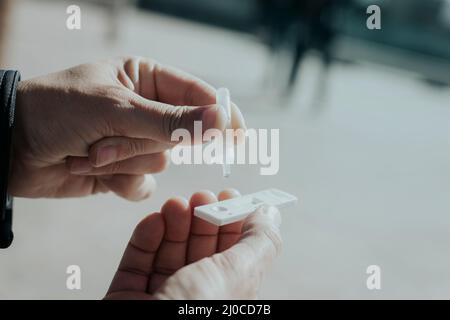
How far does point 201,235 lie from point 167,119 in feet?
0.68

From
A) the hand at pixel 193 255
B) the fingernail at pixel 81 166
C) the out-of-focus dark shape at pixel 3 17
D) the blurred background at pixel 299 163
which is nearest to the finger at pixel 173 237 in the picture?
the hand at pixel 193 255

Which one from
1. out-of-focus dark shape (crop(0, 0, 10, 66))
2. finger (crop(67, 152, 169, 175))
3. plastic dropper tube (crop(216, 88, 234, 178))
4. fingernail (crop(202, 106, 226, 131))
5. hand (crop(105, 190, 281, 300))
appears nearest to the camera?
hand (crop(105, 190, 281, 300))

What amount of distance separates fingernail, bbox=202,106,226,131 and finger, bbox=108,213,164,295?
177 millimetres

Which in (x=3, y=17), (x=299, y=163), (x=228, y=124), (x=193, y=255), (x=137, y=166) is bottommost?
(x=299, y=163)

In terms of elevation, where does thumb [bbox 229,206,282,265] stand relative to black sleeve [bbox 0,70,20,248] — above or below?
below

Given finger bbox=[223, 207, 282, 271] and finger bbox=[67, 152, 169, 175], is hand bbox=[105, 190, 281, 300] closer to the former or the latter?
finger bbox=[223, 207, 282, 271]

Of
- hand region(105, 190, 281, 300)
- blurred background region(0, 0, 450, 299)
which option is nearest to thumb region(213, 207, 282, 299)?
hand region(105, 190, 281, 300)

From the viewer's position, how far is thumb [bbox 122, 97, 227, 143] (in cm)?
75

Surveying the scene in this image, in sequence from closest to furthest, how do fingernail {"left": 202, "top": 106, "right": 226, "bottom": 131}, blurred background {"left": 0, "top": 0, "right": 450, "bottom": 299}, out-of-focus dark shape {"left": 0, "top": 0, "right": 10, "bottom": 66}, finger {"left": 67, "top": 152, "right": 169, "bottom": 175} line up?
fingernail {"left": 202, "top": 106, "right": 226, "bottom": 131} → finger {"left": 67, "top": 152, "right": 169, "bottom": 175} → out-of-focus dark shape {"left": 0, "top": 0, "right": 10, "bottom": 66} → blurred background {"left": 0, "top": 0, "right": 450, "bottom": 299}

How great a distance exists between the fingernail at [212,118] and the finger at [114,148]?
0.16 metres

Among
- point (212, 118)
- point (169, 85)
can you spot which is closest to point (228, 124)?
point (212, 118)

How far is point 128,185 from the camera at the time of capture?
1074 millimetres

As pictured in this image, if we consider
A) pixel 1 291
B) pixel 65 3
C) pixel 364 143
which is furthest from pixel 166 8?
pixel 1 291

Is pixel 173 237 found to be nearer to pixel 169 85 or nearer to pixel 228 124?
pixel 228 124
